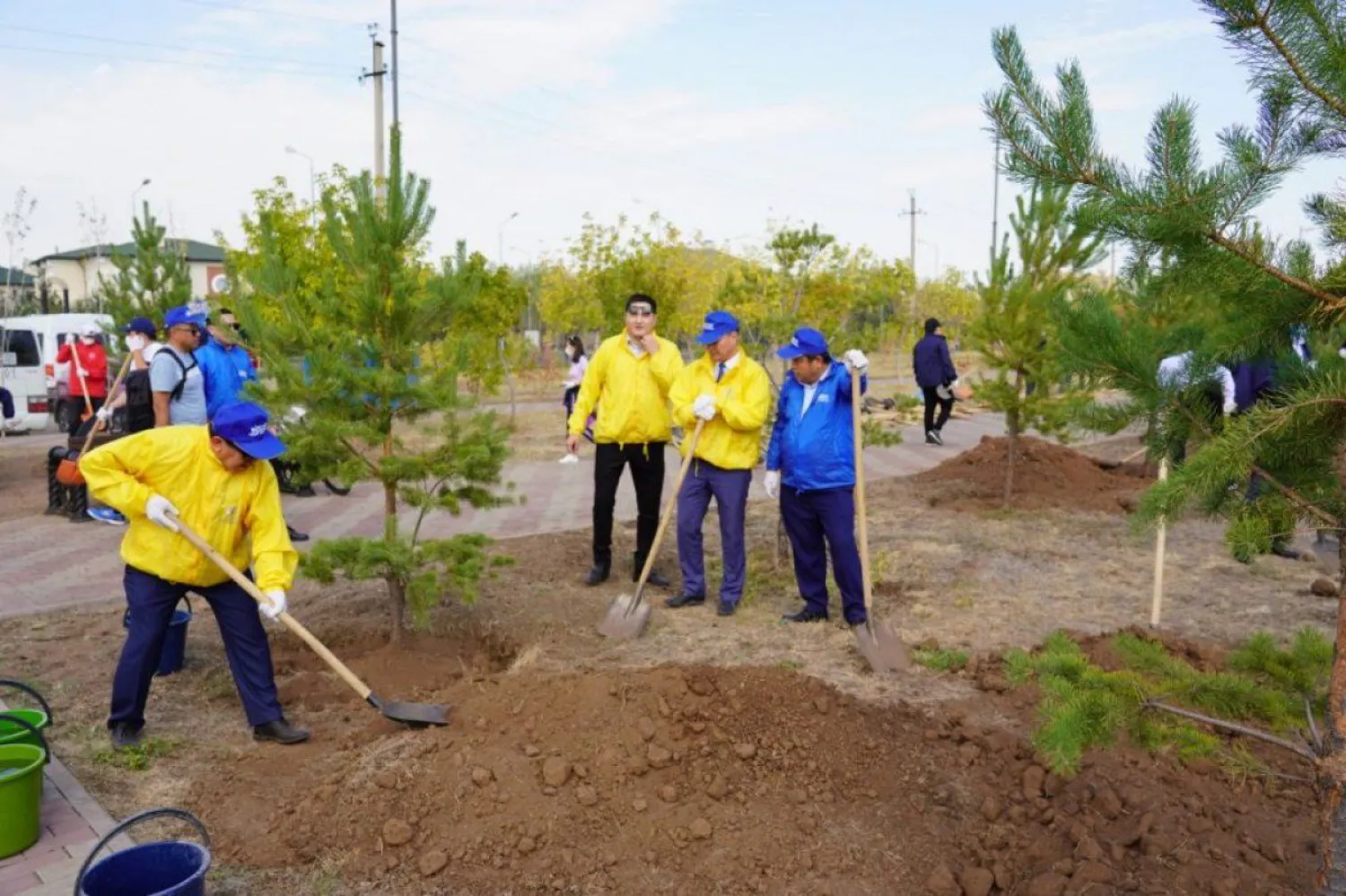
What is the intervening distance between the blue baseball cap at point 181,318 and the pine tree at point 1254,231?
19.8 ft

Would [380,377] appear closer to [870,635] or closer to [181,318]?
[181,318]

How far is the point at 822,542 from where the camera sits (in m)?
6.48

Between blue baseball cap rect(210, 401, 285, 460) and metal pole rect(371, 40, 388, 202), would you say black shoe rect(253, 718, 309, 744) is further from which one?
metal pole rect(371, 40, 388, 202)

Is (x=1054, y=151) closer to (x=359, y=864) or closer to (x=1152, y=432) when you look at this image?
(x=1152, y=432)

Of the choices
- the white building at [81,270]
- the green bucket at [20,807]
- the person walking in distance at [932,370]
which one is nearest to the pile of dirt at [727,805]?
the green bucket at [20,807]

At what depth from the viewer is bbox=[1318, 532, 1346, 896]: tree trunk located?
2539 mm

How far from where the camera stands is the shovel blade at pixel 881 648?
5.58 meters

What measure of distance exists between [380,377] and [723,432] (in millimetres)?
2219

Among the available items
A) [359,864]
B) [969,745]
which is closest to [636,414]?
[969,745]

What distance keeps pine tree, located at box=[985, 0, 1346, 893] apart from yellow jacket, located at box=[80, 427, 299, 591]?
3473mm

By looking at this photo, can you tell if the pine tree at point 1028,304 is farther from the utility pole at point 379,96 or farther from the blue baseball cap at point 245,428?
the utility pole at point 379,96

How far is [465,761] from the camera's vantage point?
13.7ft

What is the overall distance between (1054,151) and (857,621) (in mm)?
3891

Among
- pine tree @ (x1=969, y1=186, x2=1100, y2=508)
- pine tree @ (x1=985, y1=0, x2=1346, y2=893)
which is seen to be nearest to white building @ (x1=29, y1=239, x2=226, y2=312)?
pine tree @ (x1=969, y1=186, x2=1100, y2=508)
